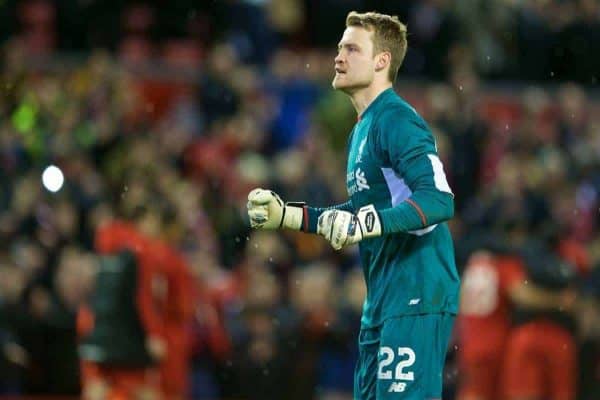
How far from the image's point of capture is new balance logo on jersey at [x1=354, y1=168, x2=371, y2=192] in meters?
6.80

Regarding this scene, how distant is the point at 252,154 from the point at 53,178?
237 cm

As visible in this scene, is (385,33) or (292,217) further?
(385,33)

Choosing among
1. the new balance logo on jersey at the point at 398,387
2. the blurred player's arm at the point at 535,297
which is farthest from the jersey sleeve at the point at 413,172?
the blurred player's arm at the point at 535,297

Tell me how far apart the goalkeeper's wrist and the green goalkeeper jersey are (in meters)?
0.04

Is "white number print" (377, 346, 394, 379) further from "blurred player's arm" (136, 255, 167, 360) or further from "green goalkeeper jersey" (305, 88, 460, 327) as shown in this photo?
"blurred player's arm" (136, 255, 167, 360)

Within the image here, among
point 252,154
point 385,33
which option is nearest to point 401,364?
point 385,33

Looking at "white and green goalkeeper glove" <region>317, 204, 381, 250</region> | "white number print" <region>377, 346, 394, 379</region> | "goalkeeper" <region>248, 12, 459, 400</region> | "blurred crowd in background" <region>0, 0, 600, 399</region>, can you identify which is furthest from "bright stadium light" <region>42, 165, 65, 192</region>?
"white and green goalkeeper glove" <region>317, 204, 381, 250</region>

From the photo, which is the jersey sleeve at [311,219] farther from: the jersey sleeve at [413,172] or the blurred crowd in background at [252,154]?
the blurred crowd in background at [252,154]

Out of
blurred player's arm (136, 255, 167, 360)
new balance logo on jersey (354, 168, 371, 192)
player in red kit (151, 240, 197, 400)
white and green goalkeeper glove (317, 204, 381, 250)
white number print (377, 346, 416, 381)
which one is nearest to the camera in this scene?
white and green goalkeeper glove (317, 204, 381, 250)

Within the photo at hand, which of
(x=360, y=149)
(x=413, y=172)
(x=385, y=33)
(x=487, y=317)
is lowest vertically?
(x=487, y=317)

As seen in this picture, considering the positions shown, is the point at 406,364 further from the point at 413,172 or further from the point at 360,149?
the point at 360,149

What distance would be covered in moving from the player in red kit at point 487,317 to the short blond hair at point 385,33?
7.08 metres

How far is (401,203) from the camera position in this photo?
6.36 meters

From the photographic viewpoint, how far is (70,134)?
15.4 metres
